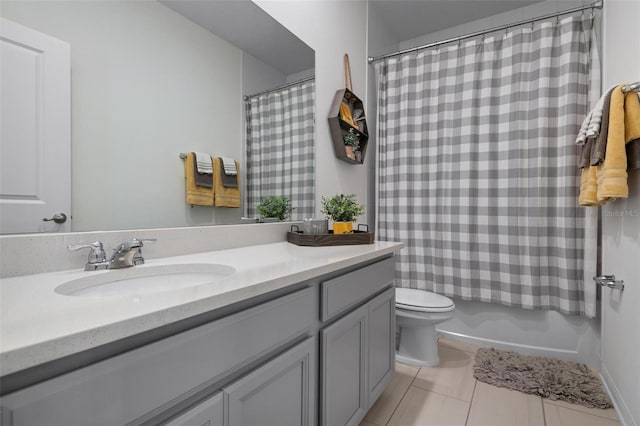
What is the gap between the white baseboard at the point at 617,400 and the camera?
1325mm

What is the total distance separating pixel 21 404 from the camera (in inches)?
15.1

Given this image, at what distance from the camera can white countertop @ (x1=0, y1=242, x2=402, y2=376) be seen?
0.39 m

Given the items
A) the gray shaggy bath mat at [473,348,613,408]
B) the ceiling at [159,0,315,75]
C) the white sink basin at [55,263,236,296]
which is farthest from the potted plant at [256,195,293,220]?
the gray shaggy bath mat at [473,348,613,408]

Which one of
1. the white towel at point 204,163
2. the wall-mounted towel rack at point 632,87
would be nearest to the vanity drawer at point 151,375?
the white towel at point 204,163

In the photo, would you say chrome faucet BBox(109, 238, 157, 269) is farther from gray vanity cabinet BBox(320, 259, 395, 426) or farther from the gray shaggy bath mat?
the gray shaggy bath mat

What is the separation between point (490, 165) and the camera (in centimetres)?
Answer: 206

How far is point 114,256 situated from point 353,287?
789mm

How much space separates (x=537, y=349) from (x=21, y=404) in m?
2.54

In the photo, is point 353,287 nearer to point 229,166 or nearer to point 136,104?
point 229,166

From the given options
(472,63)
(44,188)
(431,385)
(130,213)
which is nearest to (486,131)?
(472,63)

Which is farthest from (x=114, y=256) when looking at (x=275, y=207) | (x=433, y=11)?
(x=433, y=11)

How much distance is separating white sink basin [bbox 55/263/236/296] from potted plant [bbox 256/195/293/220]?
54 cm

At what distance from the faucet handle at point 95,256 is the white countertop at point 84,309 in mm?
33

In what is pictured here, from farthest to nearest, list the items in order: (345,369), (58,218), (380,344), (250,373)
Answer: (380,344), (345,369), (58,218), (250,373)
